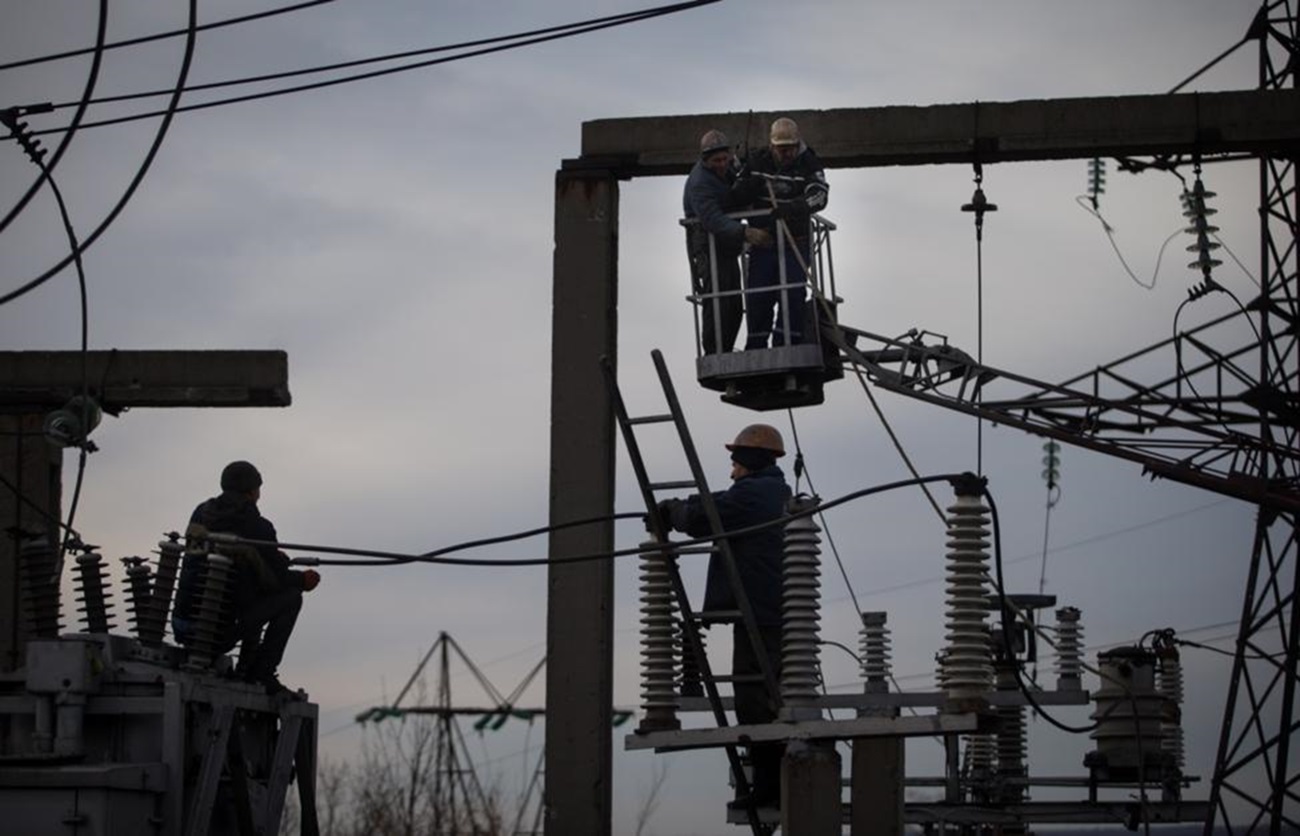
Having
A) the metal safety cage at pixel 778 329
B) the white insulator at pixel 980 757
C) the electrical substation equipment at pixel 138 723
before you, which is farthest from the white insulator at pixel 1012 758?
the electrical substation equipment at pixel 138 723

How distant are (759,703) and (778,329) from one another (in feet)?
18.5

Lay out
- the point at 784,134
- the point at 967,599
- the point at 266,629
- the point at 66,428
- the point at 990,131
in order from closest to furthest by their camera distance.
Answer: the point at 967,599 → the point at 266,629 → the point at 784,134 → the point at 990,131 → the point at 66,428

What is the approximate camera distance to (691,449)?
50.0ft

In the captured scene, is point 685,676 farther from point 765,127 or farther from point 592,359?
point 765,127

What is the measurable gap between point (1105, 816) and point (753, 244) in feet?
22.1

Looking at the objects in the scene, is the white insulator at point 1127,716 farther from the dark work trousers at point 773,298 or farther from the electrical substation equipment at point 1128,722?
the dark work trousers at point 773,298

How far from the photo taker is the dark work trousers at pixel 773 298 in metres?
19.7

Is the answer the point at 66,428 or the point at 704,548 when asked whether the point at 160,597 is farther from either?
the point at 66,428

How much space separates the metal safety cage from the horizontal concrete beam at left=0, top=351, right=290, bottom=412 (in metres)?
8.48

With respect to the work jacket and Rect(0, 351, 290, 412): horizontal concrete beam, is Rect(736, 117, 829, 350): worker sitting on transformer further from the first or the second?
Rect(0, 351, 290, 412): horizontal concrete beam

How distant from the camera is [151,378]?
27469 mm

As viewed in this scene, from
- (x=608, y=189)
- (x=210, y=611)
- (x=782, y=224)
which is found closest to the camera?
(x=210, y=611)

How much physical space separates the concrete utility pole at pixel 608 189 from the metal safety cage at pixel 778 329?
3.60ft

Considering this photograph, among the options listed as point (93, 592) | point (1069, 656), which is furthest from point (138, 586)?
point (1069, 656)
